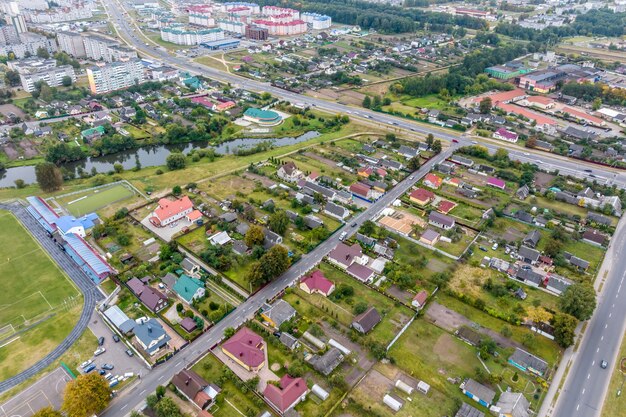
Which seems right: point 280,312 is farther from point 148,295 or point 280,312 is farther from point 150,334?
point 148,295

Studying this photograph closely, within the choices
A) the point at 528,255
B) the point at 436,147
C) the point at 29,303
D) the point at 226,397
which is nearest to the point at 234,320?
the point at 226,397

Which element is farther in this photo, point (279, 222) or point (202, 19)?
point (202, 19)

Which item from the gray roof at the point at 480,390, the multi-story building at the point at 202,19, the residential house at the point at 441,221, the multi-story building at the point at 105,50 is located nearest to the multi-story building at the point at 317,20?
the multi-story building at the point at 202,19

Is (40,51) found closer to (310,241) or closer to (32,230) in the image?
(32,230)

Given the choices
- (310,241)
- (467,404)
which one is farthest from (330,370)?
(310,241)

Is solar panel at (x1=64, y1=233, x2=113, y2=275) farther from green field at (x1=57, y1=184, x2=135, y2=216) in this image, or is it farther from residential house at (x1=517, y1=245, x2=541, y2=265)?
residential house at (x1=517, y1=245, x2=541, y2=265)

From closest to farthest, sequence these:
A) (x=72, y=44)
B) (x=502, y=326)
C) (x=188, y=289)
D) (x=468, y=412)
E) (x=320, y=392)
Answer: (x=468, y=412) → (x=320, y=392) → (x=502, y=326) → (x=188, y=289) → (x=72, y=44)
